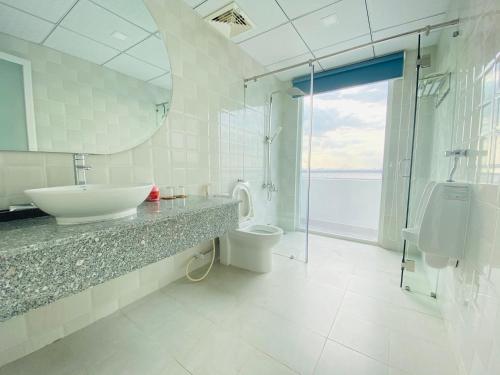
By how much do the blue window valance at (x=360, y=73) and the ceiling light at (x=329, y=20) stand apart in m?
0.77

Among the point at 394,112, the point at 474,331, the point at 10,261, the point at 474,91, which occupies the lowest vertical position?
the point at 474,331

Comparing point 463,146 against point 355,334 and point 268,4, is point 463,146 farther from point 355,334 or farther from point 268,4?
point 268,4

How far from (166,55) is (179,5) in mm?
450

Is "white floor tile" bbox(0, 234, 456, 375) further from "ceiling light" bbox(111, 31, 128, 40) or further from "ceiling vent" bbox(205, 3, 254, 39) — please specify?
"ceiling vent" bbox(205, 3, 254, 39)

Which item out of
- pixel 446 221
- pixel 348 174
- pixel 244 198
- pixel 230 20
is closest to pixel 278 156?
pixel 244 198

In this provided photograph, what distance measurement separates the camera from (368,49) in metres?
2.13

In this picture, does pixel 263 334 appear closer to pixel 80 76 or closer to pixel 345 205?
pixel 80 76

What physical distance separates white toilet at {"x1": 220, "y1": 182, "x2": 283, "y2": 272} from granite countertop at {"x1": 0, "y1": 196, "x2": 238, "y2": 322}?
2.90ft

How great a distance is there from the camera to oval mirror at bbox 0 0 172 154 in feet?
3.05

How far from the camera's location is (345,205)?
3238mm

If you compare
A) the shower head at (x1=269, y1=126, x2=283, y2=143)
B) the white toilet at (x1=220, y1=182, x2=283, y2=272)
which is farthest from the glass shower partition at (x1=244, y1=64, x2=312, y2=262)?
the white toilet at (x1=220, y1=182, x2=283, y2=272)

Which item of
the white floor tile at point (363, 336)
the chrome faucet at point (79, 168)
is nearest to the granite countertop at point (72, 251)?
the chrome faucet at point (79, 168)

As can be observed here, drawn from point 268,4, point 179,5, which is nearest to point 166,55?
point 179,5

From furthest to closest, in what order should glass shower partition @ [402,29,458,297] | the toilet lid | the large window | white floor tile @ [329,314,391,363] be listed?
the large window < the toilet lid < glass shower partition @ [402,29,458,297] < white floor tile @ [329,314,391,363]
